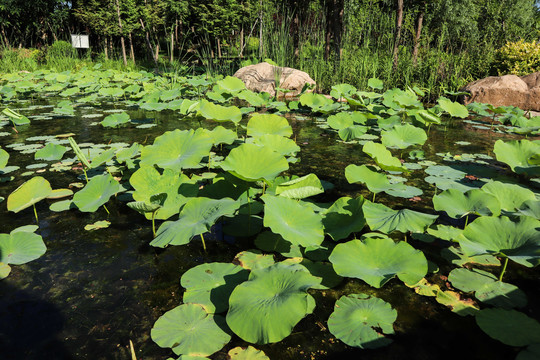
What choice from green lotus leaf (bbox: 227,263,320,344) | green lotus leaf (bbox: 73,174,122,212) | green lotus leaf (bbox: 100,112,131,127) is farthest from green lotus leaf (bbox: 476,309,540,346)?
green lotus leaf (bbox: 100,112,131,127)

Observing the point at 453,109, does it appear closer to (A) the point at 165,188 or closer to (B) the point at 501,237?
(B) the point at 501,237

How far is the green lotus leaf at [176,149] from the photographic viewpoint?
183 cm

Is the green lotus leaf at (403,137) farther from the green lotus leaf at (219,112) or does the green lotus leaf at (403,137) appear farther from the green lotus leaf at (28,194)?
the green lotus leaf at (28,194)

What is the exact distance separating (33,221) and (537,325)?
228cm

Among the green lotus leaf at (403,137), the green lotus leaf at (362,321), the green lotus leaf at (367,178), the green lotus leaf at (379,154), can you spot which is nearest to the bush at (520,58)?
the green lotus leaf at (403,137)

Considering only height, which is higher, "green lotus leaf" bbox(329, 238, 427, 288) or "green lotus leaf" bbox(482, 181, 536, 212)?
"green lotus leaf" bbox(482, 181, 536, 212)

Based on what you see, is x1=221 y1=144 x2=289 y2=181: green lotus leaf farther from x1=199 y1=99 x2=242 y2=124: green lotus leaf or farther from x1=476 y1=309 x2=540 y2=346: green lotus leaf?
x1=199 y1=99 x2=242 y2=124: green lotus leaf

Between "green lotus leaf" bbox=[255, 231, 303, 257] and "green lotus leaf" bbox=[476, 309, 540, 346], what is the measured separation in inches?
27.6

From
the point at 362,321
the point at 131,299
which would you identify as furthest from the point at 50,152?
the point at 362,321

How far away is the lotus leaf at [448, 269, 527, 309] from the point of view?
3.83 feet

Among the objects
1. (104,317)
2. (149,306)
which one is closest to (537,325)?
(149,306)

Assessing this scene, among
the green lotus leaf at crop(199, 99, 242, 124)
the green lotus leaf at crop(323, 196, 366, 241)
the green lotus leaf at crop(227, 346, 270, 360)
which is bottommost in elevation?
the green lotus leaf at crop(227, 346, 270, 360)

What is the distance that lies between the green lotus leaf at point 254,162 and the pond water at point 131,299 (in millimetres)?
359

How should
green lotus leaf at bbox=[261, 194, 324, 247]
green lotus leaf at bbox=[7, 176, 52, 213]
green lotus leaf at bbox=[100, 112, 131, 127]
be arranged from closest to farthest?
1. green lotus leaf at bbox=[261, 194, 324, 247]
2. green lotus leaf at bbox=[7, 176, 52, 213]
3. green lotus leaf at bbox=[100, 112, 131, 127]
